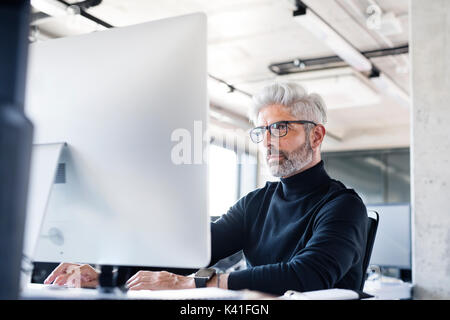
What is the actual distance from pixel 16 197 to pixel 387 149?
30.2 ft

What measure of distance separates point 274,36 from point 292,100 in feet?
12.1

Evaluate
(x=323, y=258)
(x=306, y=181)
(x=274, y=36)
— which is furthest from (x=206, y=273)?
(x=274, y=36)

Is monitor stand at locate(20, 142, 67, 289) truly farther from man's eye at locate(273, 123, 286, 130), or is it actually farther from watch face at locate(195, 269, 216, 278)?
man's eye at locate(273, 123, 286, 130)

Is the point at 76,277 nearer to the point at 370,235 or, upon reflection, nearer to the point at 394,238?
the point at 370,235

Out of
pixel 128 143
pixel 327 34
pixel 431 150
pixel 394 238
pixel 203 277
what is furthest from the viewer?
pixel 327 34

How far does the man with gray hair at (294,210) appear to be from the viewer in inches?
52.3

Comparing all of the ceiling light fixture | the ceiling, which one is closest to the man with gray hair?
the ceiling

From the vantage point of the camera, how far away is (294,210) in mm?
1623

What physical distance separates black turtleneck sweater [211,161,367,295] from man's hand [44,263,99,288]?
1.38ft

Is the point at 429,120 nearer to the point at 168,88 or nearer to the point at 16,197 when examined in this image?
the point at 168,88

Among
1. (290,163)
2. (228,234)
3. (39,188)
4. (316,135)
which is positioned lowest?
(228,234)

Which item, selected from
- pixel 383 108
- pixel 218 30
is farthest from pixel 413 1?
pixel 383 108

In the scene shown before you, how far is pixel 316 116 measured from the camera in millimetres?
1714

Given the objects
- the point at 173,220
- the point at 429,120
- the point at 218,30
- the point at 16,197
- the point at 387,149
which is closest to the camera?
the point at 16,197
